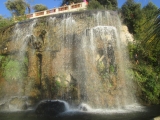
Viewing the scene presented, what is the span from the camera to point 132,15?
14695 mm

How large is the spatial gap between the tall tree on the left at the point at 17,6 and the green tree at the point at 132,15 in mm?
22715

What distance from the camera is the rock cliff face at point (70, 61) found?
1132 centimetres

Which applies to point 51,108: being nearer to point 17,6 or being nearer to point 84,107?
point 84,107

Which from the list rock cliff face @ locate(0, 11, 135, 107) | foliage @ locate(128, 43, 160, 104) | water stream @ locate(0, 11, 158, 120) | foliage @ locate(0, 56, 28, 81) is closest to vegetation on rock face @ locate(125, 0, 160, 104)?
foliage @ locate(128, 43, 160, 104)

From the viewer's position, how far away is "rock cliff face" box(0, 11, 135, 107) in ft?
37.1

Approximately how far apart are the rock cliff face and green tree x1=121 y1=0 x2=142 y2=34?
1.42 meters

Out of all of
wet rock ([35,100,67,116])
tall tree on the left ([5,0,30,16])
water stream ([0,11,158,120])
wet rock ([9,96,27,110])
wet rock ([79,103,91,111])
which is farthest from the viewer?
tall tree on the left ([5,0,30,16])

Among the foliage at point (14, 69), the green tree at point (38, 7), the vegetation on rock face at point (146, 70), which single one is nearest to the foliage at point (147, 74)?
the vegetation on rock face at point (146, 70)

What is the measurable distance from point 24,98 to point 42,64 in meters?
2.36

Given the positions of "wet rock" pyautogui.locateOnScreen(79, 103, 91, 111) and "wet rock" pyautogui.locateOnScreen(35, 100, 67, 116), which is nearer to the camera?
"wet rock" pyautogui.locateOnScreen(35, 100, 67, 116)

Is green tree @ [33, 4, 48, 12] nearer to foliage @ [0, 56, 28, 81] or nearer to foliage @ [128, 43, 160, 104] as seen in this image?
foliage @ [0, 56, 28, 81]

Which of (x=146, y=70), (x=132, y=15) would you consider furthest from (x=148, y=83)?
(x=132, y=15)

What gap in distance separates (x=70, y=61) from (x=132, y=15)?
6.00 m

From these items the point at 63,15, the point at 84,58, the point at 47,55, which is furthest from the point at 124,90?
the point at 63,15
